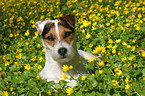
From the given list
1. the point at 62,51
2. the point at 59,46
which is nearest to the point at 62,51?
the point at 62,51

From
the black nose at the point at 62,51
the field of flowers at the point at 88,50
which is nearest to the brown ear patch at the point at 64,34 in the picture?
the black nose at the point at 62,51

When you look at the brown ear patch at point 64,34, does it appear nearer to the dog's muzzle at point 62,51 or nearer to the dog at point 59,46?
the dog at point 59,46

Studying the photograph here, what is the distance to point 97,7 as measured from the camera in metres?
6.63

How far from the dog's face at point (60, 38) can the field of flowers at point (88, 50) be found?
48cm

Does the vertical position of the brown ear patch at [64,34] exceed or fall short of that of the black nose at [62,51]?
it exceeds it

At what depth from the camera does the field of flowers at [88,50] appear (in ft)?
8.68

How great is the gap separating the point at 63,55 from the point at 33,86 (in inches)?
34.5

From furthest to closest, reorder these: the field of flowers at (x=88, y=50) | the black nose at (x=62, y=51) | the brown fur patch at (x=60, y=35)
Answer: the brown fur patch at (x=60, y=35) < the black nose at (x=62, y=51) < the field of flowers at (x=88, y=50)

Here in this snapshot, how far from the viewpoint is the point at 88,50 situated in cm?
464

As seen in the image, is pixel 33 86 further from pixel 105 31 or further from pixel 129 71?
pixel 105 31

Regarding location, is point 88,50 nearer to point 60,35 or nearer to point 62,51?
point 60,35

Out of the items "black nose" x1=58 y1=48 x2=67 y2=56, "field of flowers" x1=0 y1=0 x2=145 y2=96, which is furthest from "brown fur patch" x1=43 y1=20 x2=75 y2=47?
"field of flowers" x1=0 y1=0 x2=145 y2=96

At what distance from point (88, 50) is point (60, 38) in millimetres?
1776

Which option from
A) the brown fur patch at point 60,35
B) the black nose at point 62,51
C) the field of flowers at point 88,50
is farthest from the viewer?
the brown fur patch at point 60,35
